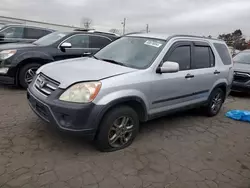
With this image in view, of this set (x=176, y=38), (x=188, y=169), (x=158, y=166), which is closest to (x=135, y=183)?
(x=158, y=166)

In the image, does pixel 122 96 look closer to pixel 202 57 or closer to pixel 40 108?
pixel 40 108

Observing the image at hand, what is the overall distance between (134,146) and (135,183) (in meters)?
0.91

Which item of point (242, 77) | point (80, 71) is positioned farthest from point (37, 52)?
point (242, 77)

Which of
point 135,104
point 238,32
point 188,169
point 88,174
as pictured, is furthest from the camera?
point 238,32

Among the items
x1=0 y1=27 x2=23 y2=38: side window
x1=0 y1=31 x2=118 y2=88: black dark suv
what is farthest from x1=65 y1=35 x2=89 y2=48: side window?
x1=0 y1=27 x2=23 y2=38: side window

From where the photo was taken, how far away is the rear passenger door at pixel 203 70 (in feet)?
14.5

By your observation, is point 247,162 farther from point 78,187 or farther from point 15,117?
point 15,117

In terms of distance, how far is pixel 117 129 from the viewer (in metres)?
3.34

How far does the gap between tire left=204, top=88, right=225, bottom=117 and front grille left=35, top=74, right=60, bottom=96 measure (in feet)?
11.0

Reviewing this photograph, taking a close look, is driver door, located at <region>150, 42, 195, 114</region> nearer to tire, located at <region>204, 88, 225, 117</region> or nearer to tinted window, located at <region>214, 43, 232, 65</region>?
tire, located at <region>204, 88, 225, 117</region>

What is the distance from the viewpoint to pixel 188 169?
3143 millimetres

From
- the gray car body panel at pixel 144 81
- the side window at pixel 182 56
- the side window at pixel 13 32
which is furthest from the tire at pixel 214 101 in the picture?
the side window at pixel 13 32

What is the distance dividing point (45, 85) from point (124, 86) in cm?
113

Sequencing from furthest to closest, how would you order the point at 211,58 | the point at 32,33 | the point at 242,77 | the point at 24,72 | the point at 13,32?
the point at 32,33 → the point at 13,32 → the point at 242,77 → the point at 24,72 → the point at 211,58
